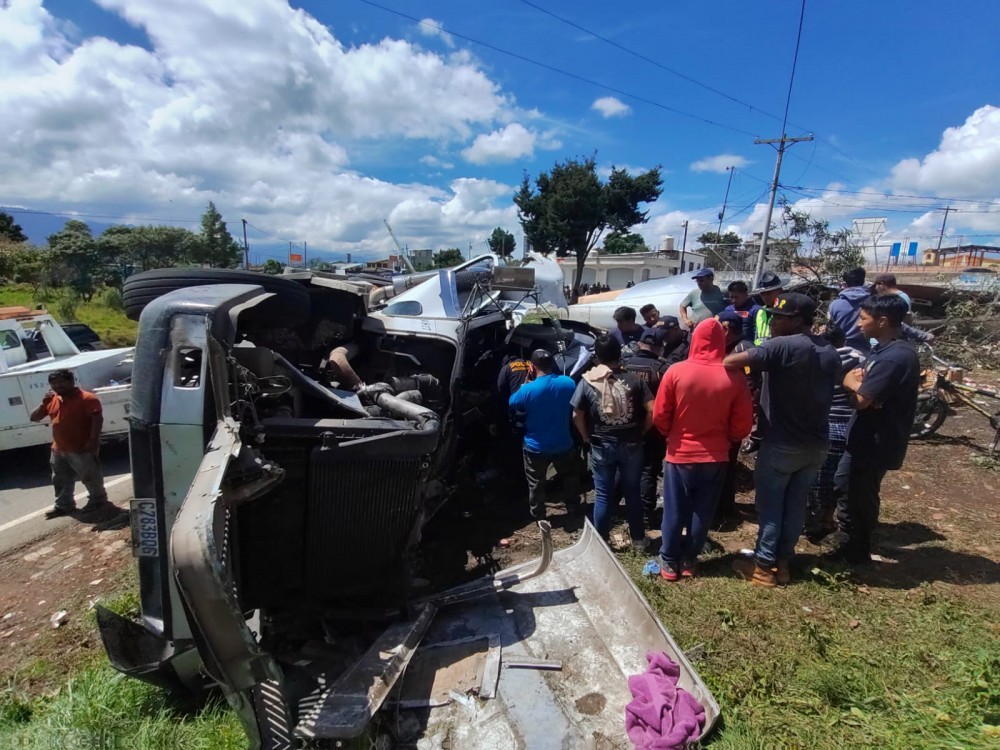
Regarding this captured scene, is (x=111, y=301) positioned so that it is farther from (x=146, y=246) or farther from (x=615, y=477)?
(x=615, y=477)

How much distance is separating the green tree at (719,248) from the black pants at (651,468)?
2169 cm

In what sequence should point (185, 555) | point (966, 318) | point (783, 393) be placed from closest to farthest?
point (185, 555) < point (783, 393) < point (966, 318)

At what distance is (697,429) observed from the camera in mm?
3289

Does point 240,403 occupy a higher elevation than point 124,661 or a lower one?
higher

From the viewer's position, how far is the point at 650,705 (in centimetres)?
222

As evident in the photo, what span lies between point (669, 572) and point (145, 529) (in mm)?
2927

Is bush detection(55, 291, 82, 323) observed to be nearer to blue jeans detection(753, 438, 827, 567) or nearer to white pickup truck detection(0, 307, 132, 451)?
white pickup truck detection(0, 307, 132, 451)

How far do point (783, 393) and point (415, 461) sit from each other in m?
2.20

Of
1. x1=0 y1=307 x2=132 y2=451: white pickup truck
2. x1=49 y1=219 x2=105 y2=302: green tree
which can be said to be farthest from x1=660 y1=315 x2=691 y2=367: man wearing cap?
x1=49 y1=219 x2=105 y2=302: green tree

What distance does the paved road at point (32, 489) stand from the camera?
4.91m

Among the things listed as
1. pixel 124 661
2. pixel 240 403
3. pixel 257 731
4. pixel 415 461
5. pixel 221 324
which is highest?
pixel 221 324

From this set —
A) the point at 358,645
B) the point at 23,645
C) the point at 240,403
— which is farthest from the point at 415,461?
the point at 23,645

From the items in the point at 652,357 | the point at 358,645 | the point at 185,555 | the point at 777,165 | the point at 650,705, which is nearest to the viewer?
the point at 185,555

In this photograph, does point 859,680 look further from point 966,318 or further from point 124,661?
point 966,318
